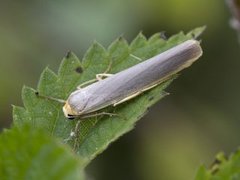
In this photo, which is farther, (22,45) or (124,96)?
(22,45)

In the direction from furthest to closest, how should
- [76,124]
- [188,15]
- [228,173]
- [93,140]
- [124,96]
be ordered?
[188,15], [124,96], [76,124], [93,140], [228,173]

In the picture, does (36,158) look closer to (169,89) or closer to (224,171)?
(224,171)

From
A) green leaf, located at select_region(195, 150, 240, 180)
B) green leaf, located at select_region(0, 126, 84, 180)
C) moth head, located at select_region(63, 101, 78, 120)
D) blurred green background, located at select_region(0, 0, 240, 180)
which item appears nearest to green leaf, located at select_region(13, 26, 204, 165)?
moth head, located at select_region(63, 101, 78, 120)

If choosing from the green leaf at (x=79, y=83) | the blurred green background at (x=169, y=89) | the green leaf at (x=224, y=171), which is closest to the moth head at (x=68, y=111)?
the green leaf at (x=79, y=83)

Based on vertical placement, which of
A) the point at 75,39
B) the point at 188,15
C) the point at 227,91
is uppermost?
the point at 75,39

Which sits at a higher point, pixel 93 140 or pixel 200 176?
pixel 93 140

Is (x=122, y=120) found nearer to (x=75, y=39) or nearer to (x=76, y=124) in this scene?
(x=76, y=124)

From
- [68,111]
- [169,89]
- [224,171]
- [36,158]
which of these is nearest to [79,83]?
[68,111]

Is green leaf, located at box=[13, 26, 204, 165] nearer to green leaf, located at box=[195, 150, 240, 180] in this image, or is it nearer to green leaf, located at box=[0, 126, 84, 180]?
green leaf, located at box=[195, 150, 240, 180]

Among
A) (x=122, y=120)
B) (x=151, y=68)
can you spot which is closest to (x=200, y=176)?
(x=122, y=120)
